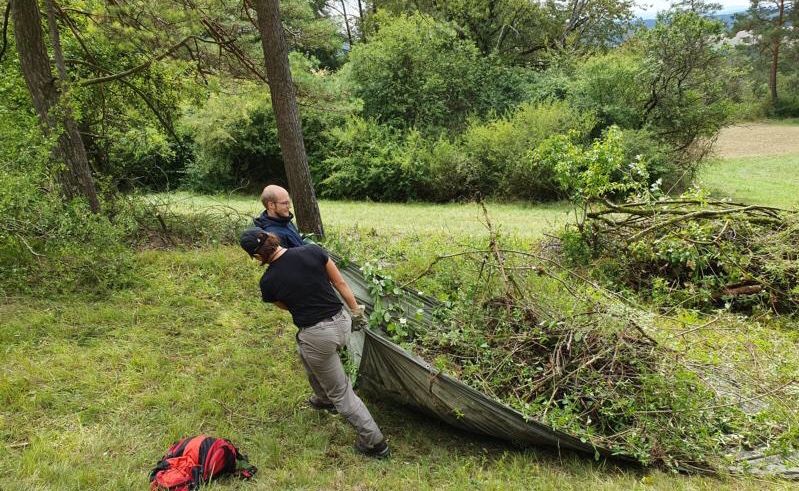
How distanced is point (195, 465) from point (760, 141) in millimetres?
32760

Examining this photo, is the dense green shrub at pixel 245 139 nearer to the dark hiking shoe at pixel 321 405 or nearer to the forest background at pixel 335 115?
the forest background at pixel 335 115

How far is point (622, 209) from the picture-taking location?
5.73 metres

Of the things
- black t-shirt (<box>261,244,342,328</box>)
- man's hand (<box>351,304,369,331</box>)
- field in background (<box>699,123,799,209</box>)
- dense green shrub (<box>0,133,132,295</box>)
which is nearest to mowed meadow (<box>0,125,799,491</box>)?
dense green shrub (<box>0,133,132,295</box>)

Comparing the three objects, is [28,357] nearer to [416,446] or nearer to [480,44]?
[416,446]

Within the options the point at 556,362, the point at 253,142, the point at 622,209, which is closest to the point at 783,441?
the point at 556,362

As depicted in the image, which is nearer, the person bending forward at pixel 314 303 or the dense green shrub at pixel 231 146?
the person bending forward at pixel 314 303

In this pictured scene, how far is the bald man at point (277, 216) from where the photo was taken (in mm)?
3363

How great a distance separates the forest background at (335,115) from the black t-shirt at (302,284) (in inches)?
62.7

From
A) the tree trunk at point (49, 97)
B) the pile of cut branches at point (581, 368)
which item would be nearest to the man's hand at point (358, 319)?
the pile of cut branches at point (581, 368)

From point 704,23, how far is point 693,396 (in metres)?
13.6

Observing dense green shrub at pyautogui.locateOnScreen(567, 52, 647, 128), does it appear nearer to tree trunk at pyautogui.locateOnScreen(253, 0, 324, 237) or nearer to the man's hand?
tree trunk at pyautogui.locateOnScreen(253, 0, 324, 237)

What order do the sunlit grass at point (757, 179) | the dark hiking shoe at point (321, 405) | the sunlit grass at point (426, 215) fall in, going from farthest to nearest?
1. the sunlit grass at point (757, 179)
2. the sunlit grass at point (426, 215)
3. the dark hiking shoe at point (321, 405)

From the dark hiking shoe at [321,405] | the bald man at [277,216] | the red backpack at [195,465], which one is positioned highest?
the bald man at [277,216]

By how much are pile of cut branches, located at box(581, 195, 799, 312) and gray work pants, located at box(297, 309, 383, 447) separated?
11.6ft
